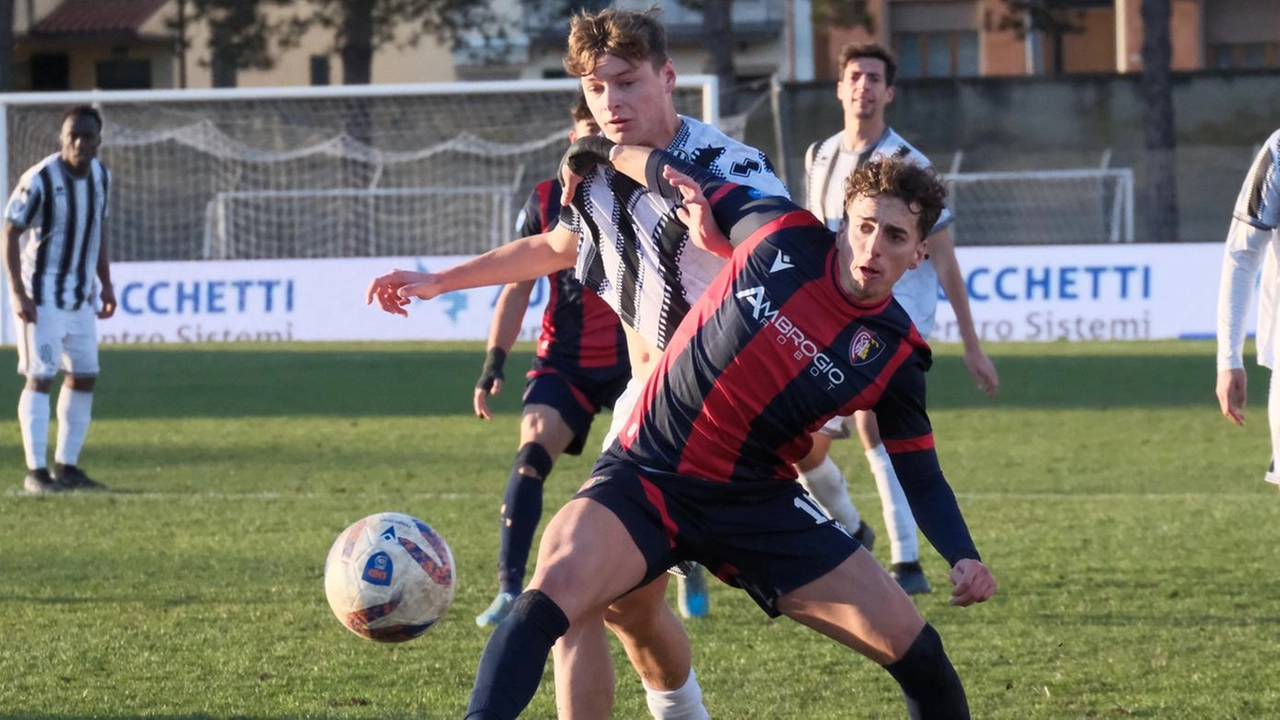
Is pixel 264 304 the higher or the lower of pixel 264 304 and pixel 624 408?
the lower

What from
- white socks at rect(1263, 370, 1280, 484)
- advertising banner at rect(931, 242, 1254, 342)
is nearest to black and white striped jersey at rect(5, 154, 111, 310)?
white socks at rect(1263, 370, 1280, 484)

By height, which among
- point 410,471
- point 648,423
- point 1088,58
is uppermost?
point 1088,58

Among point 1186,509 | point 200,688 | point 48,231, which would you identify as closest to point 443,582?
point 200,688

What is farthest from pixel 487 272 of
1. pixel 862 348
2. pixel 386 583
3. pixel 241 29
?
pixel 241 29

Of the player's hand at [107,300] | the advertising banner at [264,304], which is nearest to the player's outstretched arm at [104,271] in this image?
the player's hand at [107,300]

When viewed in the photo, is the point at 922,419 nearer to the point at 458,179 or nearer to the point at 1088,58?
the point at 458,179

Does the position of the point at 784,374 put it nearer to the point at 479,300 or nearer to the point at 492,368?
the point at 492,368

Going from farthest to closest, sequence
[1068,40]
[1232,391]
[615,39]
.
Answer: [1068,40] < [1232,391] < [615,39]

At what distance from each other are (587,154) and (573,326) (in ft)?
8.67

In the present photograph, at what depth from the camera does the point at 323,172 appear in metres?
24.6

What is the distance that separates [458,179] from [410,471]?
14247mm

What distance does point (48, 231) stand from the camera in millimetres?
10320

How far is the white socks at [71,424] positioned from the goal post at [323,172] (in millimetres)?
11432

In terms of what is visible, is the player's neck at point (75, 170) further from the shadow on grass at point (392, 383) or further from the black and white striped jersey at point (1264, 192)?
the black and white striped jersey at point (1264, 192)
